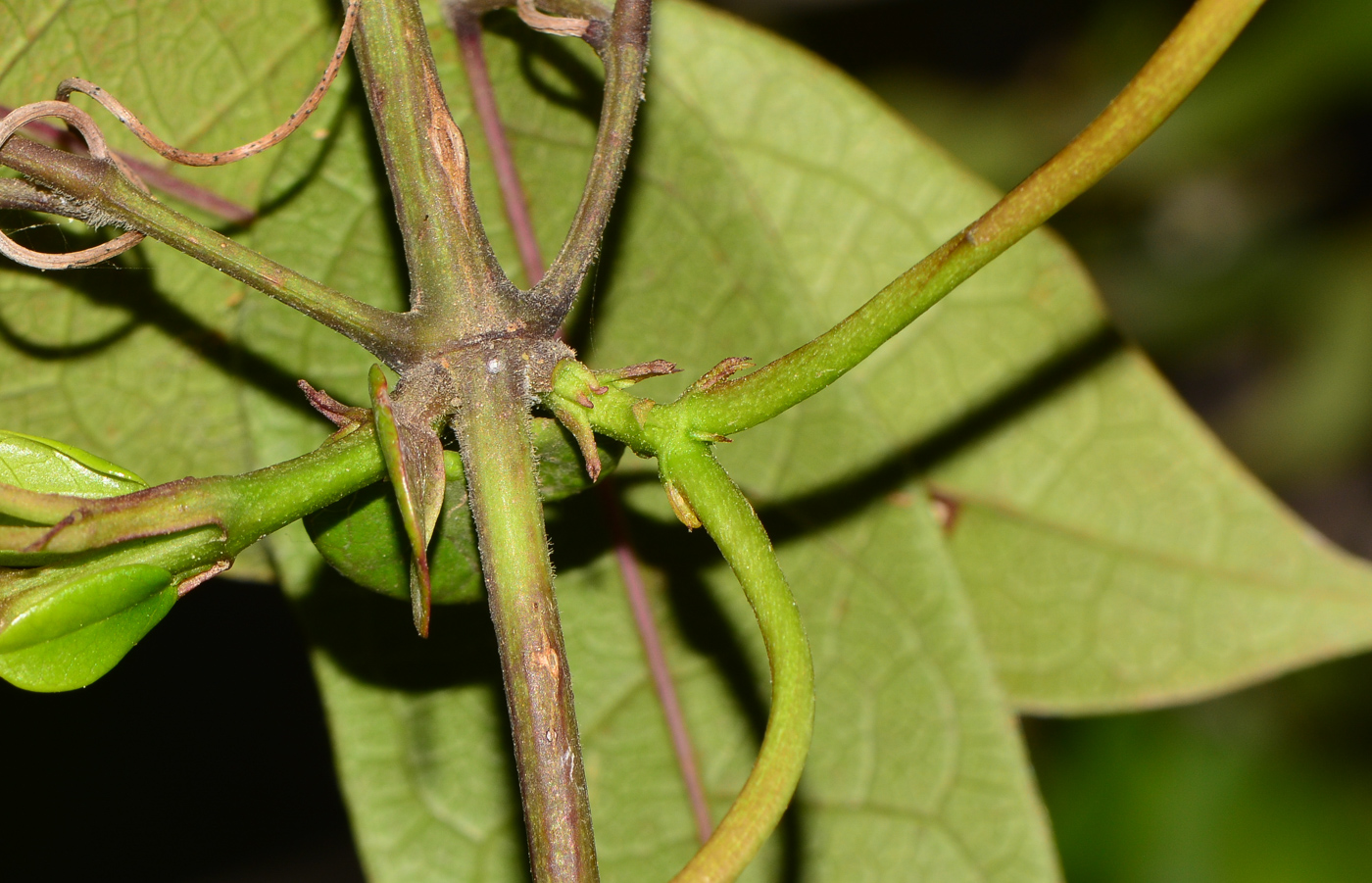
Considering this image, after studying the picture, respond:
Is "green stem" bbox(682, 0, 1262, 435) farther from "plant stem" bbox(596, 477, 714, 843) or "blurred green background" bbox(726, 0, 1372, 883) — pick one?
"blurred green background" bbox(726, 0, 1372, 883)

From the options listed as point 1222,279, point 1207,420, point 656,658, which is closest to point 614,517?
point 656,658

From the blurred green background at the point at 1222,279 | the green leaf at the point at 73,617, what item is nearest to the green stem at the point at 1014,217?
the green leaf at the point at 73,617

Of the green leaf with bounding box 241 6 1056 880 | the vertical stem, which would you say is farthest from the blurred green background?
the vertical stem

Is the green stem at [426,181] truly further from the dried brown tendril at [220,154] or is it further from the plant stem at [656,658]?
the plant stem at [656,658]

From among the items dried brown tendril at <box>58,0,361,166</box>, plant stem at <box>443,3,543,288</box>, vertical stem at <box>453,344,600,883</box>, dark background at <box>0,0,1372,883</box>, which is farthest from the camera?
dark background at <box>0,0,1372,883</box>

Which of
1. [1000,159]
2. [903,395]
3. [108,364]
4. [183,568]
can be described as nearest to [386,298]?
[108,364]

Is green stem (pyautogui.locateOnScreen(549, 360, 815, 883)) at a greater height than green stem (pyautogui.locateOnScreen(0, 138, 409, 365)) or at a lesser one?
lesser

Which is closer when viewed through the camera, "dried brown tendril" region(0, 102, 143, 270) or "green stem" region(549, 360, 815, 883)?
"green stem" region(549, 360, 815, 883)
